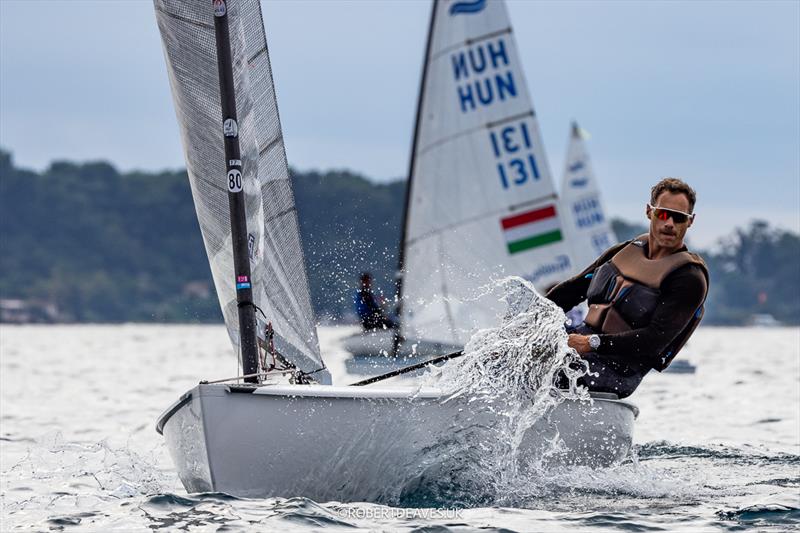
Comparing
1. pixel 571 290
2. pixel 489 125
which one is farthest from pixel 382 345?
pixel 571 290

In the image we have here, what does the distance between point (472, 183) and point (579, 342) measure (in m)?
10.5

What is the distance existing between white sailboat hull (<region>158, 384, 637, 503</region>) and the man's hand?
1.15 feet

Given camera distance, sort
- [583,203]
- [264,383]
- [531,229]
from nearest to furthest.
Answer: [264,383] < [531,229] < [583,203]

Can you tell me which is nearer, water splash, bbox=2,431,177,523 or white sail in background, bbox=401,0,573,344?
water splash, bbox=2,431,177,523

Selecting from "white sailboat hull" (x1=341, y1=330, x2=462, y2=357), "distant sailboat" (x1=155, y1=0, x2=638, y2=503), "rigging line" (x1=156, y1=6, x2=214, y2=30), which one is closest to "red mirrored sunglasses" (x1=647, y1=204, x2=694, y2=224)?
"distant sailboat" (x1=155, y1=0, x2=638, y2=503)

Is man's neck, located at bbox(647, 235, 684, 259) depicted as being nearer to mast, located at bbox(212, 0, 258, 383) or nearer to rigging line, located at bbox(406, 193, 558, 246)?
mast, located at bbox(212, 0, 258, 383)

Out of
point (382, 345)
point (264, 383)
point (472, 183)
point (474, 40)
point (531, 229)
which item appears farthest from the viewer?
point (382, 345)

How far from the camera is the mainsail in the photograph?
24.1 ft

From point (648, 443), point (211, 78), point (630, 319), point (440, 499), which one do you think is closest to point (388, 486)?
point (440, 499)

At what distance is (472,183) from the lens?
17.1m

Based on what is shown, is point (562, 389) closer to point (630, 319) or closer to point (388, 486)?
point (630, 319)

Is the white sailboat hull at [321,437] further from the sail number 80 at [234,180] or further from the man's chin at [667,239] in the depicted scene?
the sail number 80 at [234,180]

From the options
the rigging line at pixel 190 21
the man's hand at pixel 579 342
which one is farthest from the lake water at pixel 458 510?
the rigging line at pixel 190 21

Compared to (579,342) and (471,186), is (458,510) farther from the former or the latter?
(471,186)
